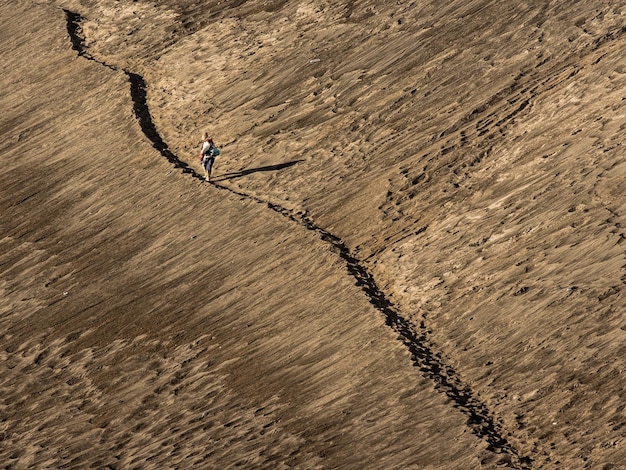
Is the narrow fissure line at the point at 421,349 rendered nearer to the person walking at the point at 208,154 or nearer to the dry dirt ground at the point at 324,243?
the dry dirt ground at the point at 324,243

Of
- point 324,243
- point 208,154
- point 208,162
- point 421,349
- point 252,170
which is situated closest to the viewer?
point 421,349

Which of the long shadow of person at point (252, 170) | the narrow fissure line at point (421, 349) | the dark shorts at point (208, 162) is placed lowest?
the narrow fissure line at point (421, 349)

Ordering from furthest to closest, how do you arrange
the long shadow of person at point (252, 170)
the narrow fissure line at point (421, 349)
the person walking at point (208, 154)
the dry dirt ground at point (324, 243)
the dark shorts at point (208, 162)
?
the long shadow of person at point (252, 170) < the dark shorts at point (208, 162) < the person walking at point (208, 154) < the dry dirt ground at point (324, 243) < the narrow fissure line at point (421, 349)

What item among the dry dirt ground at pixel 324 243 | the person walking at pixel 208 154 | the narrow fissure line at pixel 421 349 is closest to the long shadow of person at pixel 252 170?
the dry dirt ground at pixel 324 243

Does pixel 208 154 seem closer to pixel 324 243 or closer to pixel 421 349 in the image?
pixel 324 243

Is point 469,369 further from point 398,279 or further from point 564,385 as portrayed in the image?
point 398,279

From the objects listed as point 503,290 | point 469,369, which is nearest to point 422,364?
point 469,369

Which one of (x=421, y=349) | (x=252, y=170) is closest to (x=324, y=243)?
(x=421, y=349)
